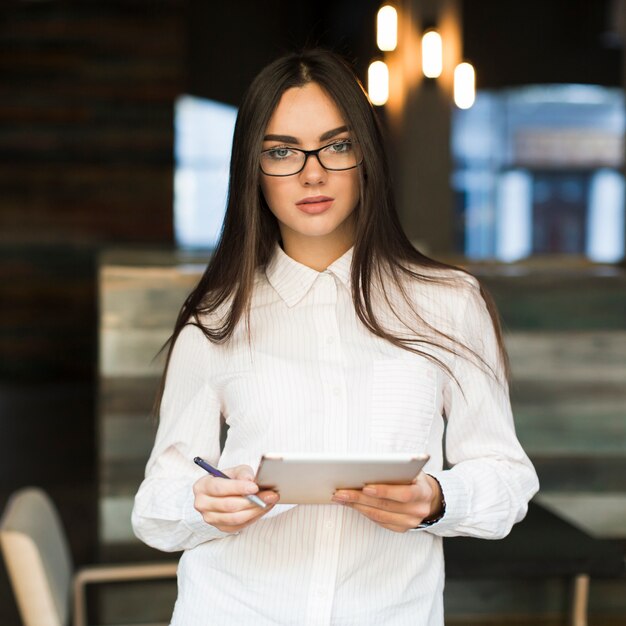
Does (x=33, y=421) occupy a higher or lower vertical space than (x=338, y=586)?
lower

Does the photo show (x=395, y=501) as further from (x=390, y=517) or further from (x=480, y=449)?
(x=480, y=449)

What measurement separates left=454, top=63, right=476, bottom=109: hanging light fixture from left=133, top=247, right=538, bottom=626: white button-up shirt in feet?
15.5

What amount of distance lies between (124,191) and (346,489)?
7.87m

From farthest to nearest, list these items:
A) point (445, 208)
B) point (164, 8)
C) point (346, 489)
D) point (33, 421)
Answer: point (164, 8)
point (33, 421)
point (445, 208)
point (346, 489)

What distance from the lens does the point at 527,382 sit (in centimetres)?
304

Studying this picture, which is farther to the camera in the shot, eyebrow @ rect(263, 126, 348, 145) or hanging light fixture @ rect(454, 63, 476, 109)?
hanging light fixture @ rect(454, 63, 476, 109)

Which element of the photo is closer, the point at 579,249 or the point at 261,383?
the point at 261,383

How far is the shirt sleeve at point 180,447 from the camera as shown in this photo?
1355mm

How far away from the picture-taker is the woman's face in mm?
1350

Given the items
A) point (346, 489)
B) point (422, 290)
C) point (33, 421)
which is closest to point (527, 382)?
point (422, 290)

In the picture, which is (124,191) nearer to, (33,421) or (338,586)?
(33,421)

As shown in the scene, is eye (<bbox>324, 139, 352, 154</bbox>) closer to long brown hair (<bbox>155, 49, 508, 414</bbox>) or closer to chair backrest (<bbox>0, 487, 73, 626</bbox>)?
long brown hair (<bbox>155, 49, 508, 414</bbox>)

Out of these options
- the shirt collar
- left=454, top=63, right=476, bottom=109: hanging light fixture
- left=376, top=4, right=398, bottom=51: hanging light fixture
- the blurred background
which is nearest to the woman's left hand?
the shirt collar

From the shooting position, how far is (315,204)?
136cm
